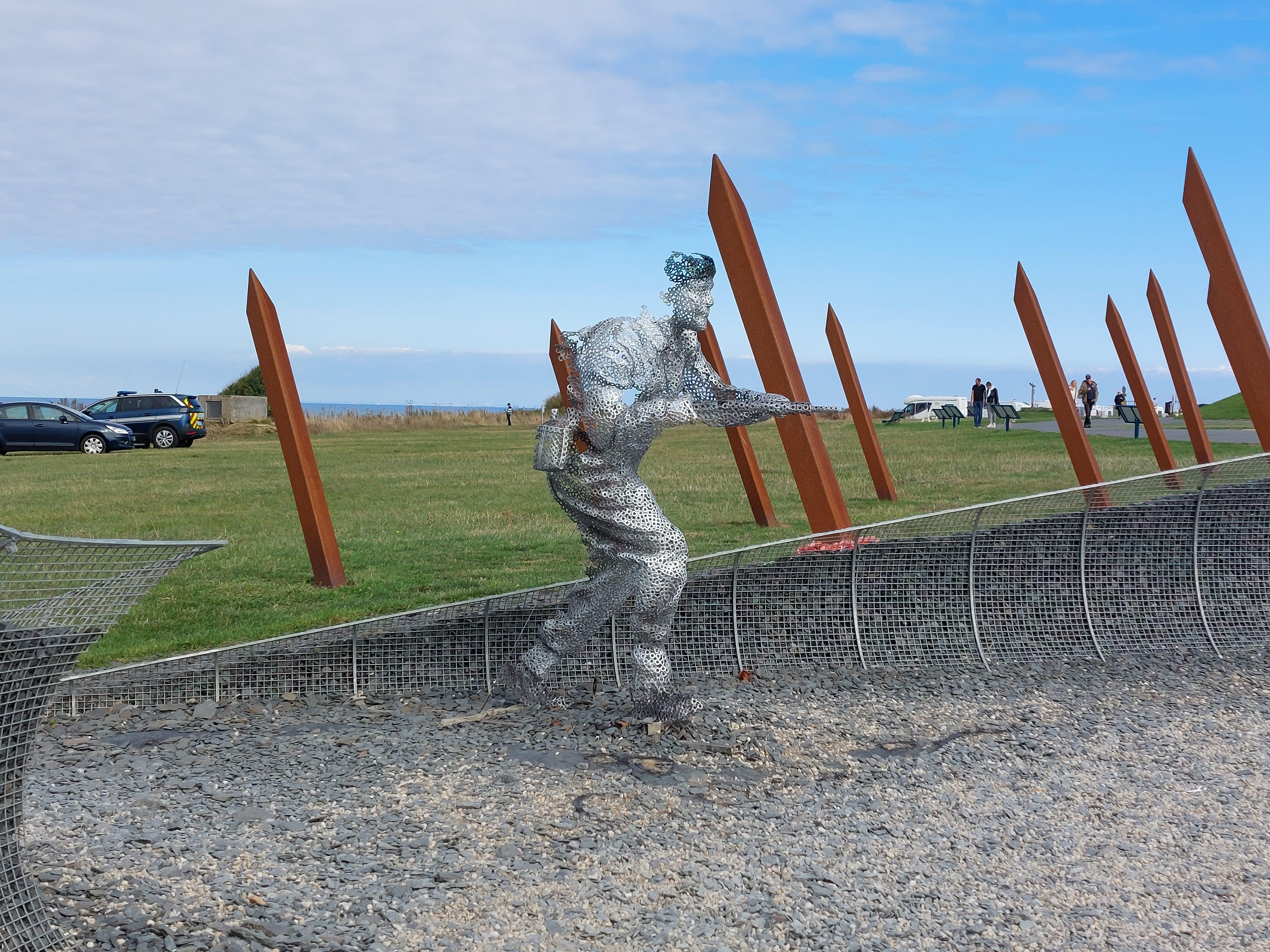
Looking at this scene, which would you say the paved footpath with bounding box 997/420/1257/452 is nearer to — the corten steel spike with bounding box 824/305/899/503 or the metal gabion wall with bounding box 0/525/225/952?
the corten steel spike with bounding box 824/305/899/503

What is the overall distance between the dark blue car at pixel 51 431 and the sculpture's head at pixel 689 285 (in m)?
25.0

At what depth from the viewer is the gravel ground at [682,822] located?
356 cm

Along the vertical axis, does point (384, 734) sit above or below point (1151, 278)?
below

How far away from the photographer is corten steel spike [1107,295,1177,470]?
1371 cm

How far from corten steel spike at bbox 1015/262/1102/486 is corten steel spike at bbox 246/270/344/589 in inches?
273

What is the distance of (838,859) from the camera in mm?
4023

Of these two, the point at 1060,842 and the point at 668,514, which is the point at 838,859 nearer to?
the point at 1060,842

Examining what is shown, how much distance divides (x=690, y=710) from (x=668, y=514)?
7824mm

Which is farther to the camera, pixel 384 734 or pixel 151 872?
pixel 384 734

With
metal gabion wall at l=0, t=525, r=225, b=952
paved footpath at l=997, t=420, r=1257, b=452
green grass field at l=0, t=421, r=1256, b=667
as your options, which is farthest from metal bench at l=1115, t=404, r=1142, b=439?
metal gabion wall at l=0, t=525, r=225, b=952

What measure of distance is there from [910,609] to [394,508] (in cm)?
929

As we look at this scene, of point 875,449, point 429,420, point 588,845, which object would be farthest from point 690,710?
point 429,420

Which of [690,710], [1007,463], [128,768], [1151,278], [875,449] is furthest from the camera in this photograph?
[1007,463]

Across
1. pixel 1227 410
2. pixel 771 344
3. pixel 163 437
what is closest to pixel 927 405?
pixel 1227 410
